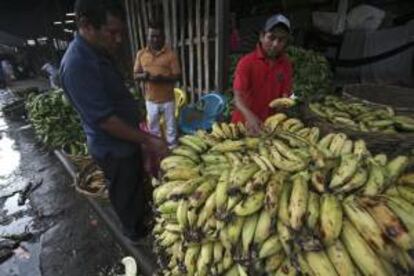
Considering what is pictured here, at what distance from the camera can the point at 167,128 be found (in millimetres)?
6328

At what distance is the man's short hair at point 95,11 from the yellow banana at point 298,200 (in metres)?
1.94

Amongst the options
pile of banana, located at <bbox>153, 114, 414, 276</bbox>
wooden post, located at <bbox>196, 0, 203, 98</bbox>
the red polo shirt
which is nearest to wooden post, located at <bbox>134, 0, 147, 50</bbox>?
wooden post, located at <bbox>196, 0, 203, 98</bbox>

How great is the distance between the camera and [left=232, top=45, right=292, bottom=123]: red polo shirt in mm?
3645

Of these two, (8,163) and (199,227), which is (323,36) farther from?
(199,227)

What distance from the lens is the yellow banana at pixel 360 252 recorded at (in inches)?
65.9

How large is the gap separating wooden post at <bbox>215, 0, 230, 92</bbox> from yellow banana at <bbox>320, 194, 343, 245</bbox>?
16.6 feet

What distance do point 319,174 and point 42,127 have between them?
21.4ft

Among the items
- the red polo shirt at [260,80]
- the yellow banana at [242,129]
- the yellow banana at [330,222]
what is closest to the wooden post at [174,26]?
the red polo shirt at [260,80]

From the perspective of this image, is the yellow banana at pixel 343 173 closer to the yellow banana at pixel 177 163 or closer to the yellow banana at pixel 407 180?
the yellow banana at pixel 407 180

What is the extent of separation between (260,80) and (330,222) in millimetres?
2204

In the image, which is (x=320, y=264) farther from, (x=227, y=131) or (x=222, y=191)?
(x=227, y=131)

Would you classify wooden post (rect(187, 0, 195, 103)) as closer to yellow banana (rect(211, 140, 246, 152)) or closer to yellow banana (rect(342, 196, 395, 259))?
yellow banana (rect(211, 140, 246, 152))

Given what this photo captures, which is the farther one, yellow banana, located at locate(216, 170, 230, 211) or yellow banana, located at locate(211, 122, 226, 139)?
yellow banana, located at locate(211, 122, 226, 139)

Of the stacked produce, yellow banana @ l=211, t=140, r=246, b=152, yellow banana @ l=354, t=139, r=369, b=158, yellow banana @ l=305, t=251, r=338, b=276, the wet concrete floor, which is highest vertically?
yellow banana @ l=354, t=139, r=369, b=158
